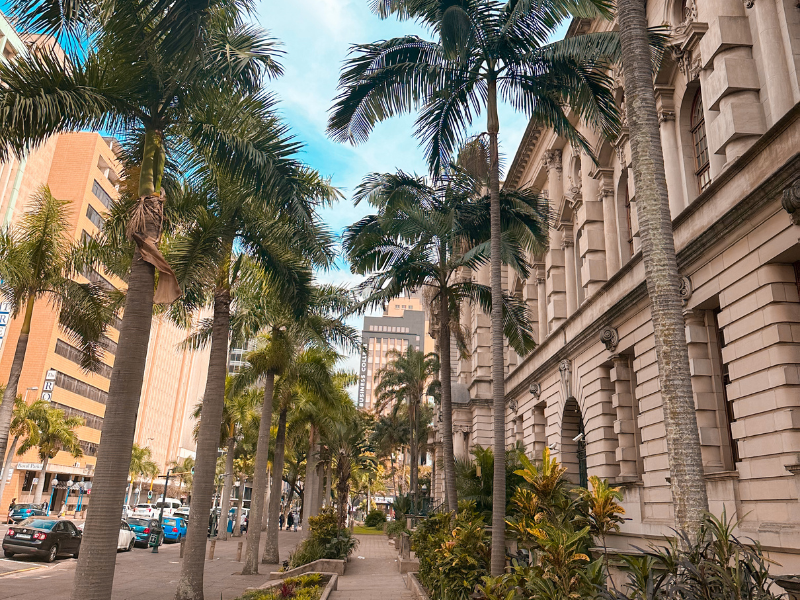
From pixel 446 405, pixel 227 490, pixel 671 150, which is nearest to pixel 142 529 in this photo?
pixel 227 490

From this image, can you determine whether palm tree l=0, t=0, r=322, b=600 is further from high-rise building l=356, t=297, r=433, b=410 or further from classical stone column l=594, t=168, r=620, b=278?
high-rise building l=356, t=297, r=433, b=410

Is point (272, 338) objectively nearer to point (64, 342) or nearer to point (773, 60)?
point (773, 60)

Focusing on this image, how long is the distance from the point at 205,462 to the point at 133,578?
6824mm

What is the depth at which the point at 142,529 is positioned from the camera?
3033 centimetres

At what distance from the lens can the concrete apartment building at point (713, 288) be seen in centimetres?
1069

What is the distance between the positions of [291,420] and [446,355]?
701 inches

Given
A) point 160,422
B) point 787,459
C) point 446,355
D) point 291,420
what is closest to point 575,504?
point 787,459

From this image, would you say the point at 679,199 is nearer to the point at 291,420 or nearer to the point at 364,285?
the point at 364,285

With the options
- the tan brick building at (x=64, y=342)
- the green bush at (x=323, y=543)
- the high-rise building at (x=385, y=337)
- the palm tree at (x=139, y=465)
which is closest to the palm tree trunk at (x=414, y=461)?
the green bush at (x=323, y=543)

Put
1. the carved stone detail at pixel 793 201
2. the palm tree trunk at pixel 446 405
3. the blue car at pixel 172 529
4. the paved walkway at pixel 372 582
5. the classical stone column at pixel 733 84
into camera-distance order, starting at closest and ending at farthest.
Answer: the carved stone detail at pixel 793 201
the classical stone column at pixel 733 84
the paved walkway at pixel 372 582
the palm tree trunk at pixel 446 405
the blue car at pixel 172 529

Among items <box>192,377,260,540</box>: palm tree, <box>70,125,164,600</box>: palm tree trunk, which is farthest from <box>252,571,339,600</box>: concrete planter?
<box>192,377,260,540</box>: palm tree

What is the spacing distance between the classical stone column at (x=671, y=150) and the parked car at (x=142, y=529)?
26.4m

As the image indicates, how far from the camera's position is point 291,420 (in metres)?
33.5

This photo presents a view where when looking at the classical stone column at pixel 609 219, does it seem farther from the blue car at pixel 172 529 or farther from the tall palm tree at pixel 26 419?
the tall palm tree at pixel 26 419
